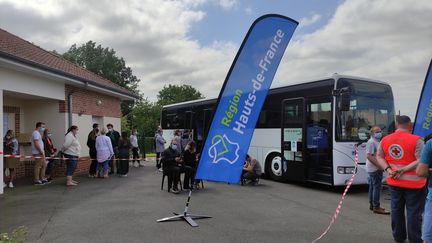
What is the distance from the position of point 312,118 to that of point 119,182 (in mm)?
6223

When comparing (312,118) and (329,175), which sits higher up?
(312,118)

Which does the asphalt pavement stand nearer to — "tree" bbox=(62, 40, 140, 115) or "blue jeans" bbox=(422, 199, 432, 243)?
"blue jeans" bbox=(422, 199, 432, 243)

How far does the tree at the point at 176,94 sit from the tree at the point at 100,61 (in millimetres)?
16200

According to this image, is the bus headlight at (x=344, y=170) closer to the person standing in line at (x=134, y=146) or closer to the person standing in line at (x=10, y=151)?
the person standing in line at (x=10, y=151)

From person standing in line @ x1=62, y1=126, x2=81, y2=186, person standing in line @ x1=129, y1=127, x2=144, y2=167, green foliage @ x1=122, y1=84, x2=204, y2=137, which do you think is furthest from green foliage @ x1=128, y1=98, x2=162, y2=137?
person standing in line @ x1=62, y1=126, x2=81, y2=186

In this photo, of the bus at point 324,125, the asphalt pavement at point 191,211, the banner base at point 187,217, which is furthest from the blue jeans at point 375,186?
the banner base at point 187,217

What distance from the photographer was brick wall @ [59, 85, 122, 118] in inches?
A: 514

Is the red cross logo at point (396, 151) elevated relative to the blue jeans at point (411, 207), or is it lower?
elevated

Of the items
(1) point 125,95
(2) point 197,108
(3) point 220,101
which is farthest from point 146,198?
(1) point 125,95

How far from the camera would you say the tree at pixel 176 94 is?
7831 centimetres

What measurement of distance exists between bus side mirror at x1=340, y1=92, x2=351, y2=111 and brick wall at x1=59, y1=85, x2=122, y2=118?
916 cm

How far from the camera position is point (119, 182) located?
37.6 feet

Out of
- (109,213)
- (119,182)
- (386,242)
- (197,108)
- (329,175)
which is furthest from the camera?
(197,108)

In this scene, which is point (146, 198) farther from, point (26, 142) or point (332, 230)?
point (26, 142)
